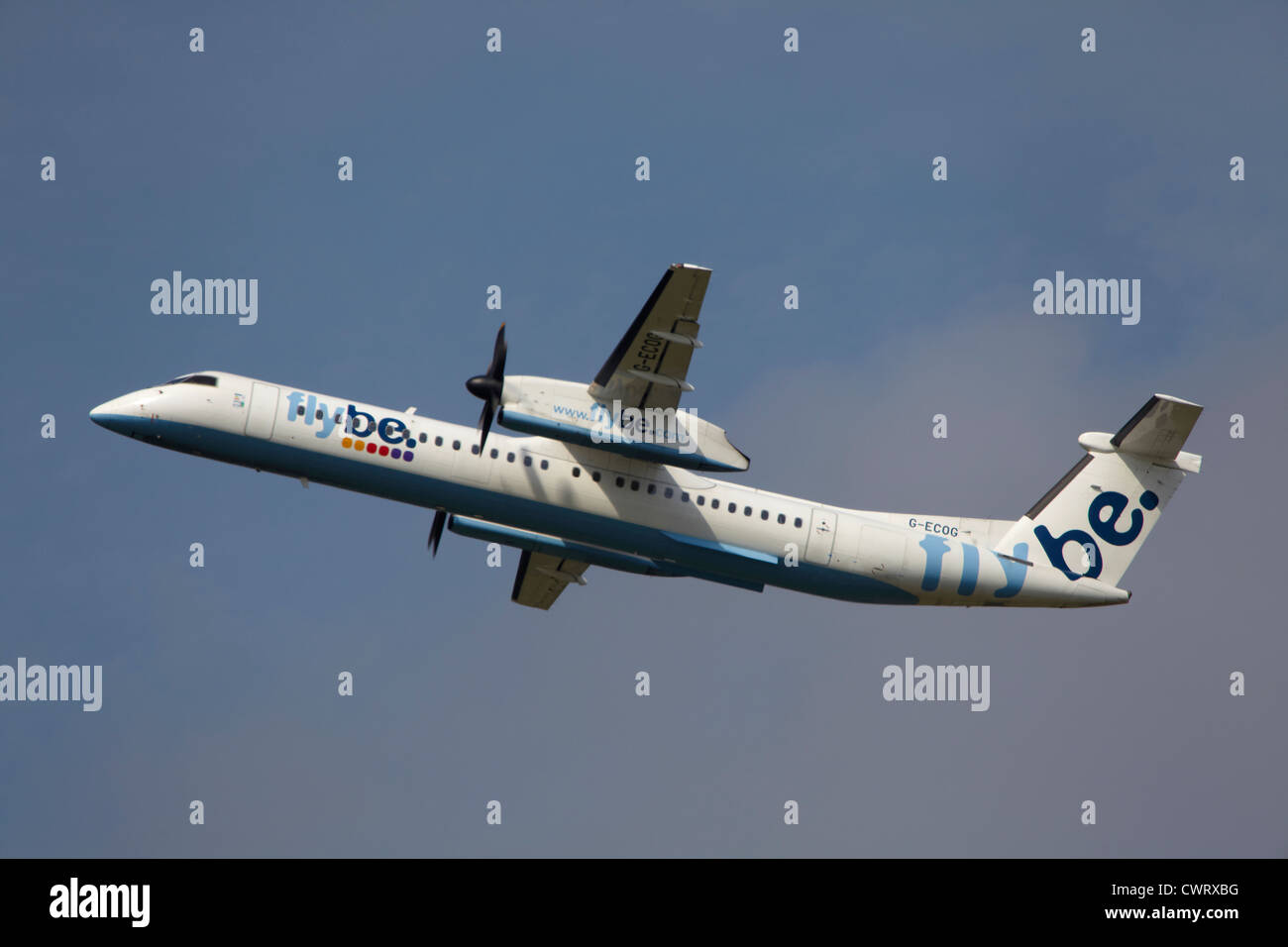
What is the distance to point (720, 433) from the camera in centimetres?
3244

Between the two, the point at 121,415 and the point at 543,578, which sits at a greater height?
the point at 121,415

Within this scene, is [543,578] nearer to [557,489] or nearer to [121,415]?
[557,489]

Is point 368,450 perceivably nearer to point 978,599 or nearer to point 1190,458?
point 978,599

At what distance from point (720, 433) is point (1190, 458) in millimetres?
12871

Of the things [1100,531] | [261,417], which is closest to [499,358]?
[261,417]

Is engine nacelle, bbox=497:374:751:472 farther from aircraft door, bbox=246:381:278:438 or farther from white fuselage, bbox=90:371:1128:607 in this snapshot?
aircraft door, bbox=246:381:278:438

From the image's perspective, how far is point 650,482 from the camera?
33.5 metres

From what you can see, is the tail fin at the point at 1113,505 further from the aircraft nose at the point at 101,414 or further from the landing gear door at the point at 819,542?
the aircraft nose at the point at 101,414

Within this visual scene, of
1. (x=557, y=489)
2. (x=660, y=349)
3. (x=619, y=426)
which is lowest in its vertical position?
(x=557, y=489)

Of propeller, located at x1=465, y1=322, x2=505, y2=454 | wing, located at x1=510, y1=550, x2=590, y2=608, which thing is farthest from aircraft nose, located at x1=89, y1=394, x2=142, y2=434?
wing, located at x1=510, y1=550, x2=590, y2=608

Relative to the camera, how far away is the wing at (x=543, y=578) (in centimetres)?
3797

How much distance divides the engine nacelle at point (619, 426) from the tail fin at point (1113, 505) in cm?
856

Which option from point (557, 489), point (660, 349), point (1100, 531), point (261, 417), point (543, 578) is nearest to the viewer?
point (660, 349)

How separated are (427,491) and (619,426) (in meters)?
4.86
